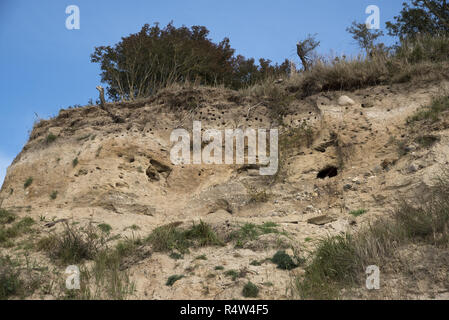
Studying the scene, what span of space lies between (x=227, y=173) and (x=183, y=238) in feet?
9.27

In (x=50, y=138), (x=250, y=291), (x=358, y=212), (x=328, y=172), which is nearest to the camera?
(x=250, y=291)

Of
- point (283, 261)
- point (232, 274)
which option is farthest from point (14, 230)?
point (283, 261)

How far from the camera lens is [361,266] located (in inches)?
226

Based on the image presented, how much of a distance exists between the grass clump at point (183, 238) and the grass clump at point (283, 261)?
1.13 meters

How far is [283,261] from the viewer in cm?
634

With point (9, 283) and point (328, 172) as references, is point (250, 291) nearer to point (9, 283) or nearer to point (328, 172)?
point (9, 283)

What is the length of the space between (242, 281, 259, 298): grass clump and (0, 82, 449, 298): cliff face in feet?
1.14

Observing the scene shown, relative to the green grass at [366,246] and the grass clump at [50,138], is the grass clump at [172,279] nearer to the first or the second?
the green grass at [366,246]

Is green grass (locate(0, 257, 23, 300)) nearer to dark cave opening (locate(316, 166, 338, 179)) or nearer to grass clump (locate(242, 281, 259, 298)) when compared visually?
grass clump (locate(242, 281, 259, 298))

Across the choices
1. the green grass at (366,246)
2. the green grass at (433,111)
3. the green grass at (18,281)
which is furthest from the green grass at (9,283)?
the green grass at (433,111)

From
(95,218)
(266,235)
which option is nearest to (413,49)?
(266,235)

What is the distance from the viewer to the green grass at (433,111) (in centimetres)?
890

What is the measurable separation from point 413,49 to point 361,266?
7263 millimetres

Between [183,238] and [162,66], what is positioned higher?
[162,66]
